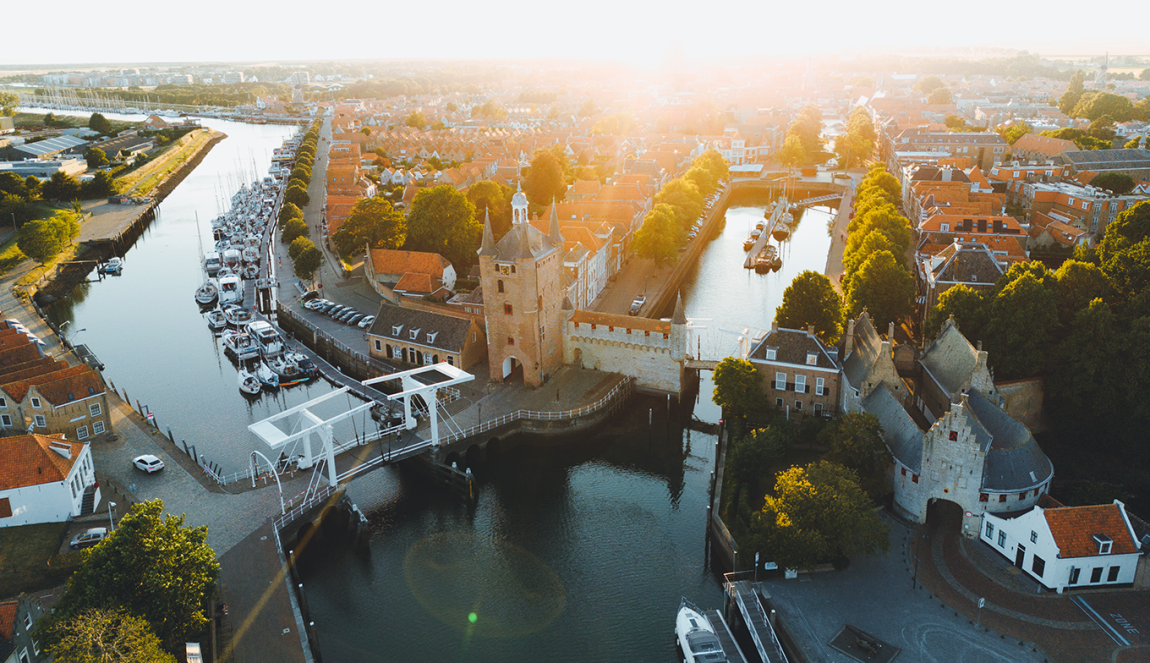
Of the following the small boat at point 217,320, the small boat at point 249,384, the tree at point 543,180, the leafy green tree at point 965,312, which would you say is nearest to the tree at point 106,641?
the small boat at point 249,384

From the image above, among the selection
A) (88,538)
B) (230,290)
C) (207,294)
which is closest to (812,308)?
(88,538)

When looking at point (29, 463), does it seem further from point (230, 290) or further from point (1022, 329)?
point (1022, 329)

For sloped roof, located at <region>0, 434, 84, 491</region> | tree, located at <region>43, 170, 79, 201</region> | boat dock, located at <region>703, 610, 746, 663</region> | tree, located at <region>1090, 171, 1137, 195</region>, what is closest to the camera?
boat dock, located at <region>703, 610, 746, 663</region>

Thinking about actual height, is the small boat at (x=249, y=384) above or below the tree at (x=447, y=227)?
below

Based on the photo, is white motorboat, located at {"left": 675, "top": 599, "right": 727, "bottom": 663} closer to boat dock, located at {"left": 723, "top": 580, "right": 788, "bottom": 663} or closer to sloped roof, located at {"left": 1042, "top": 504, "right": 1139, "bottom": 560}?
boat dock, located at {"left": 723, "top": 580, "right": 788, "bottom": 663}

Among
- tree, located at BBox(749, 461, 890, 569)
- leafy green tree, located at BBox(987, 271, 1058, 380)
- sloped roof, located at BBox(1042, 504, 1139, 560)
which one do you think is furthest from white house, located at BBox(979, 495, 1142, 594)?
leafy green tree, located at BBox(987, 271, 1058, 380)

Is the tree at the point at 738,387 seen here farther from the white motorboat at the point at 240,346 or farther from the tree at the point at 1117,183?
the tree at the point at 1117,183
